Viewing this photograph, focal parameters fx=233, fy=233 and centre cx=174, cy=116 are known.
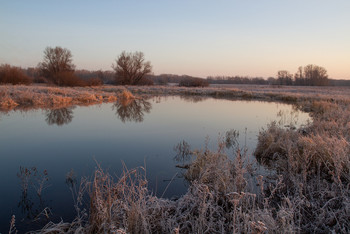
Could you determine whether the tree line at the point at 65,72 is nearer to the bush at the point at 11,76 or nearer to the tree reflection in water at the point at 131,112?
the bush at the point at 11,76

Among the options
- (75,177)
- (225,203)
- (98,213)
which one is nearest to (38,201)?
(75,177)

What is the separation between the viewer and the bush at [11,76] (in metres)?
28.1

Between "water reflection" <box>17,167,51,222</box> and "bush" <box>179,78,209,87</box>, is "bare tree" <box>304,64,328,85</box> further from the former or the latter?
"water reflection" <box>17,167,51,222</box>

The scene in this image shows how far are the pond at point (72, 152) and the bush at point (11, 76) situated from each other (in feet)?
72.6

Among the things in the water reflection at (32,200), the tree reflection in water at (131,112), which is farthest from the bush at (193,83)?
the water reflection at (32,200)

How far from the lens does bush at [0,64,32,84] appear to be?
28.1 meters

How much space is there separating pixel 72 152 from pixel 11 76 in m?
28.9

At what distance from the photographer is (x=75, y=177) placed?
429 cm

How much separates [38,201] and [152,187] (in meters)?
1.74

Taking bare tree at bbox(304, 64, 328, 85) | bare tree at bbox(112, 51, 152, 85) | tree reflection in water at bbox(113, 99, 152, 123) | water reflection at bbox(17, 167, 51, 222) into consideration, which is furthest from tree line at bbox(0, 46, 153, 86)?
bare tree at bbox(304, 64, 328, 85)

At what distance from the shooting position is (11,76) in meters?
28.3

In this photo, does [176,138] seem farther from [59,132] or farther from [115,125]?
[59,132]

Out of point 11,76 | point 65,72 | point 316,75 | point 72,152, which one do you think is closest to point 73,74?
point 65,72

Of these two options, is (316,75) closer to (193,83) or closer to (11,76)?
(193,83)
